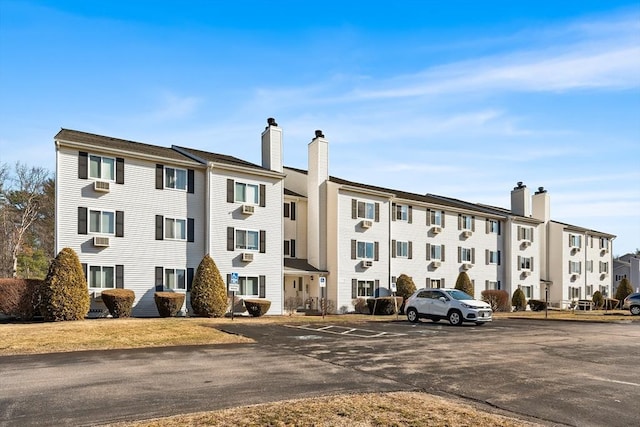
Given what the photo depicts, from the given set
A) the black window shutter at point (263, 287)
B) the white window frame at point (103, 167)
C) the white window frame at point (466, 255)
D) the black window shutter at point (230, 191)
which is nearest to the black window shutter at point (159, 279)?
the white window frame at point (103, 167)

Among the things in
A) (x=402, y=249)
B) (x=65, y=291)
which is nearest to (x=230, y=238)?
(x=65, y=291)

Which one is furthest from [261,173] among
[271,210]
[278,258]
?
[278,258]

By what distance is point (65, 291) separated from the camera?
24.2 metres

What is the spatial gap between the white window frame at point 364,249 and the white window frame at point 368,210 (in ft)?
6.23

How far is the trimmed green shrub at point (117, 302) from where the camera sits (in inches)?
1043

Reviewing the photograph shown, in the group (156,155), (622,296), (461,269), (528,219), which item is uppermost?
→ (156,155)

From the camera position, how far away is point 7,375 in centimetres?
1092

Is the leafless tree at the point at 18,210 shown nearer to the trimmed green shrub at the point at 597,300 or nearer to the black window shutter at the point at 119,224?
the black window shutter at the point at 119,224

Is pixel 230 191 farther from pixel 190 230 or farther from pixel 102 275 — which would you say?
pixel 102 275

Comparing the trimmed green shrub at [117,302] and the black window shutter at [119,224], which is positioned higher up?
the black window shutter at [119,224]

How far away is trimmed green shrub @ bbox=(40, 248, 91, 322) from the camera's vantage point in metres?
24.0

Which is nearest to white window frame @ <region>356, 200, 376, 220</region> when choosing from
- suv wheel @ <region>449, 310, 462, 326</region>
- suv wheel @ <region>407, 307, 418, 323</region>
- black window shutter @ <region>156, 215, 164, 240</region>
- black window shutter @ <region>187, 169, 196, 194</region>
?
black window shutter @ <region>187, 169, 196, 194</region>

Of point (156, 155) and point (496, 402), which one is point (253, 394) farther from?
point (156, 155)

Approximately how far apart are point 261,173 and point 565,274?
39252mm
